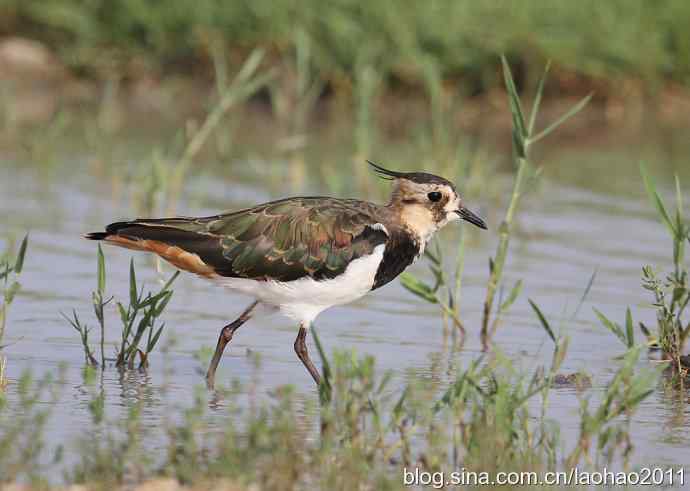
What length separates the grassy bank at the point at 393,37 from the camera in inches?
625

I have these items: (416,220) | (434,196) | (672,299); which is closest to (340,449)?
(416,220)

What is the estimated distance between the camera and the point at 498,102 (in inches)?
656

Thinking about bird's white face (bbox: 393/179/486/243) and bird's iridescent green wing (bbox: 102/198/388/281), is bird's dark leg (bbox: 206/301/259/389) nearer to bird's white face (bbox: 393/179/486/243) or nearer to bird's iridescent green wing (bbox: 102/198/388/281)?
bird's iridescent green wing (bbox: 102/198/388/281)

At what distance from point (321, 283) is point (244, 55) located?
992 centimetres

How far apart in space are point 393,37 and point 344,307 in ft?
23.7

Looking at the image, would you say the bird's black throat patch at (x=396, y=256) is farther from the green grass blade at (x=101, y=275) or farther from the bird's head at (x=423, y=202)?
the green grass blade at (x=101, y=275)

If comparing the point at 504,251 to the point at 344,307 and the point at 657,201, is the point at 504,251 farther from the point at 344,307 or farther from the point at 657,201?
the point at 344,307

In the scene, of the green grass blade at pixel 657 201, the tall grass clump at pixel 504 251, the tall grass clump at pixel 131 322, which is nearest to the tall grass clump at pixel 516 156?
the tall grass clump at pixel 504 251

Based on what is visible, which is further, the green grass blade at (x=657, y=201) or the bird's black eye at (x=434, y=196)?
the bird's black eye at (x=434, y=196)

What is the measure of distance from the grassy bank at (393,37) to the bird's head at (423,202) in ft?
25.1

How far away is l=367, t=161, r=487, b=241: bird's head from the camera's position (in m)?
7.45

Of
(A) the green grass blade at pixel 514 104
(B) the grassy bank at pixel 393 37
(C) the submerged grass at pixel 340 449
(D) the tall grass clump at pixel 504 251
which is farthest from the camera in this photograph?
(B) the grassy bank at pixel 393 37

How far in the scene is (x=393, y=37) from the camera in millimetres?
15789

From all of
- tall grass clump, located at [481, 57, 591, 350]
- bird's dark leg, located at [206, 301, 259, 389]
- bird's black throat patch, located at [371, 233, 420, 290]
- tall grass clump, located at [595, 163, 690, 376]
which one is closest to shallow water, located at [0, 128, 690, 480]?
bird's dark leg, located at [206, 301, 259, 389]
